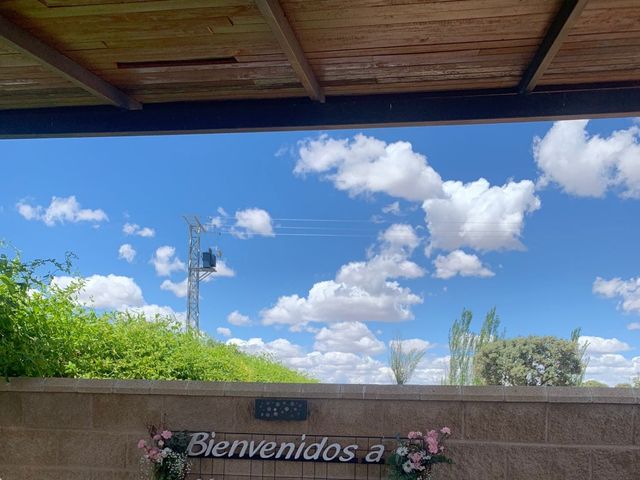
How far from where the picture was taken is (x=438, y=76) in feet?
9.58

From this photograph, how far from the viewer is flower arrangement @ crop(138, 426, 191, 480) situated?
298 cm

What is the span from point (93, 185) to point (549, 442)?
400cm

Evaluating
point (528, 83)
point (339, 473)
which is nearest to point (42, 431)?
point (339, 473)

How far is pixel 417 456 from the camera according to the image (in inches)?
110

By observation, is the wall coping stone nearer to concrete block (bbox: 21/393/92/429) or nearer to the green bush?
concrete block (bbox: 21/393/92/429)

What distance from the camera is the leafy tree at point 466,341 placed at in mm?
4520

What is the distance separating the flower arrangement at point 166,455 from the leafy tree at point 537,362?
243cm

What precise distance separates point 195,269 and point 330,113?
2079mm

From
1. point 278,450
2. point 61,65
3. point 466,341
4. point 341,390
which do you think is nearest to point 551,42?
point 341,390

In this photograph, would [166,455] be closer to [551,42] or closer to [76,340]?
[76,340]

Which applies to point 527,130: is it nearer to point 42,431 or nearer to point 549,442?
point 549,442

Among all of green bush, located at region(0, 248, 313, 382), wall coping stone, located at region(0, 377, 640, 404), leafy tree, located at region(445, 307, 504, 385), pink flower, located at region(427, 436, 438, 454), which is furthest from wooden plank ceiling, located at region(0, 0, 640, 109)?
leafy tree, located at region(445, 307, 504, 385)

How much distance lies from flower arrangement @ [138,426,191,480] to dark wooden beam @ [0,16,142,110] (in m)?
1.83

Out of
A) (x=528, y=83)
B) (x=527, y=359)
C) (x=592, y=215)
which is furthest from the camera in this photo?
(x=592, y=215)
